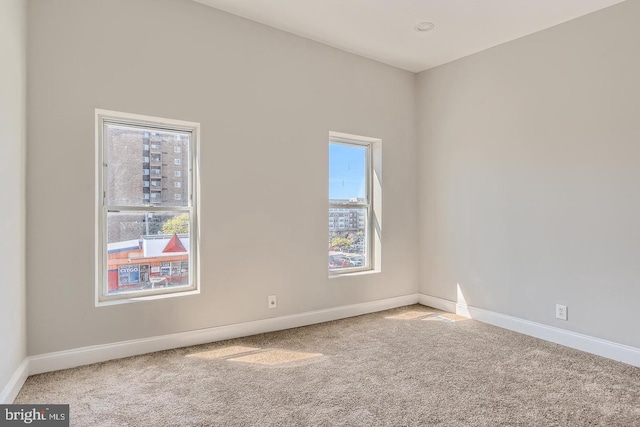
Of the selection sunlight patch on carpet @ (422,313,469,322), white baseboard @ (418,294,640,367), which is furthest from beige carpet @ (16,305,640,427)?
sunlight patch on carpet @ (422,313,469,322)

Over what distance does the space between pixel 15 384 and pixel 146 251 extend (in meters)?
1.16

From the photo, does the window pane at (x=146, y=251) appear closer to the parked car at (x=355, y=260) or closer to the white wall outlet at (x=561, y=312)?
the parked car at (x=355, y=260)

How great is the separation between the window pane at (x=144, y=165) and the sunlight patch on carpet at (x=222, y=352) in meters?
1.25

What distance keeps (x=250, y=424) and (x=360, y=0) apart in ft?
10.3

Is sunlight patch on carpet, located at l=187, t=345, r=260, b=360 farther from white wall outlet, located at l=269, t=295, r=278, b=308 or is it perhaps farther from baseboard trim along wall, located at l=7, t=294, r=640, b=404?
white wall outlet, located at l=269, t=295, r=278, b=308

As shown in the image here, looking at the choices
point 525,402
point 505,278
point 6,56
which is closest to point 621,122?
point 505,278

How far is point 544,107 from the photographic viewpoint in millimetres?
3402

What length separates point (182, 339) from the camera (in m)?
3.06

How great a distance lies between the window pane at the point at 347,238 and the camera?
4.09 meters

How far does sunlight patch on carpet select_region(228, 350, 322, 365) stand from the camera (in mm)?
2811

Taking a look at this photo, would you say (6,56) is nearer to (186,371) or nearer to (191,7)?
(191,7)

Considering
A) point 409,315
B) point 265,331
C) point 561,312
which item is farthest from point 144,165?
point 561,312

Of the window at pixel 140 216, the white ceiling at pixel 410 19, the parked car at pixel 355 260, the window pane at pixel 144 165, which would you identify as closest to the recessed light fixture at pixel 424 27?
the white ceiling at pixel 410 19

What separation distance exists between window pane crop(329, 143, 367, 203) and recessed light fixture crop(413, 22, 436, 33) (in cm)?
137
